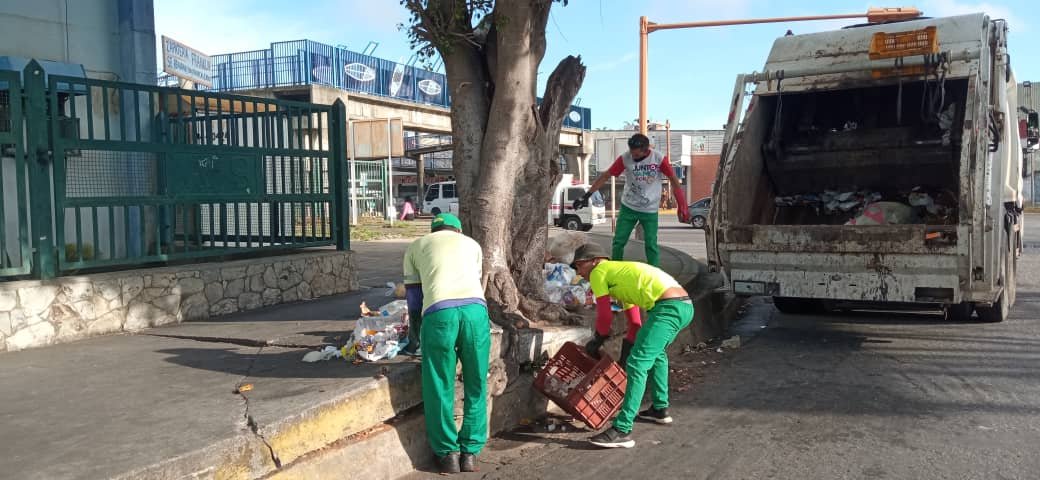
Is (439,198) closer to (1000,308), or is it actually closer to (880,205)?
(880,205)

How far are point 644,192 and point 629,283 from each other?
280 cm

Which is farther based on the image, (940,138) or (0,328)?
(940,138)

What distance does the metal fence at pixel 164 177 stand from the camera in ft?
19.7

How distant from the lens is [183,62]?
516 inches

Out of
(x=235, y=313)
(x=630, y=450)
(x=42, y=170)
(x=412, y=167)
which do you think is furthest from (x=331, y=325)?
(x=412, y=167)

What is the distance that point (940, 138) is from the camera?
8.19 meters

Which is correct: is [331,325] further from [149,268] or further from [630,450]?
[630,450]

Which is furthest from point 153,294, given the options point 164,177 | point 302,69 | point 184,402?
point 302,69

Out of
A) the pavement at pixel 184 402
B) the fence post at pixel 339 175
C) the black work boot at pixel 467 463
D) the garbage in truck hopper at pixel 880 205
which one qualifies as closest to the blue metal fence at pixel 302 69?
the garbage in truck hopper at pixel 880 205

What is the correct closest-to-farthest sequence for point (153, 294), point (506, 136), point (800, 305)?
point (506, 136), point (153, 294), point (800, 305)

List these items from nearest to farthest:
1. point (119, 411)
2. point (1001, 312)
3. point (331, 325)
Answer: point (119, 411)
point (331, 325)
point (1001, 312)

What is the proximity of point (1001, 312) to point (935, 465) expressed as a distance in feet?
14.7

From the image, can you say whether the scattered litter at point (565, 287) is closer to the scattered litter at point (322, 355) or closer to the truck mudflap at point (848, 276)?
the truck mudflap at point (848, 276)

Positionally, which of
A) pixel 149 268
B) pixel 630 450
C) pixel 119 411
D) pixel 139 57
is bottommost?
pixel 630 450
